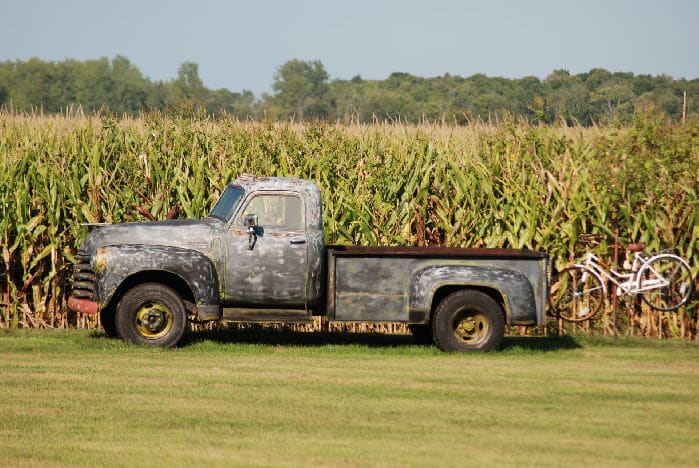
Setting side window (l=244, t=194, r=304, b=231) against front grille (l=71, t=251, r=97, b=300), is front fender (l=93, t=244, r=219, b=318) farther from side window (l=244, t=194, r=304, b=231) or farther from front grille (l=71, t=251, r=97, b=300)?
side window (l=244, t=194, r=304, b=231)

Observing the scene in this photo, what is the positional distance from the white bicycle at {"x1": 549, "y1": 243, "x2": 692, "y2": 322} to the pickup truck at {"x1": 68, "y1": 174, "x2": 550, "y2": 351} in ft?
8.43

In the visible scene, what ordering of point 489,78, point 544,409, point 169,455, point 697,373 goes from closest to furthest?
1. point 169,455
2. point 544,409
3. point 697,373
4. point 489,78

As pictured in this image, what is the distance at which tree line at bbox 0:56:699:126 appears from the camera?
45.8 metres

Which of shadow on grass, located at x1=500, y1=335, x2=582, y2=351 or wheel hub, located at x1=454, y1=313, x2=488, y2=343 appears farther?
shadow on grass, located at x1=500, y1=335, x2=582, y2=351

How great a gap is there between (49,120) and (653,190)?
33.2ft

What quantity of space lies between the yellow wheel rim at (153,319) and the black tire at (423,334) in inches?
137

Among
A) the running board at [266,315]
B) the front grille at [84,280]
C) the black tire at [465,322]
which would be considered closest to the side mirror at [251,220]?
the running board at [266,315]

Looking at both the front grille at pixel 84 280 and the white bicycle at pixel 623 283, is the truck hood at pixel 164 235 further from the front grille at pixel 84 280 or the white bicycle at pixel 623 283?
the white bicycle at pixel 623 283

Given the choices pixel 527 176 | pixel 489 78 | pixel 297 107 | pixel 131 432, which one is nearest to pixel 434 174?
pixel 527 176

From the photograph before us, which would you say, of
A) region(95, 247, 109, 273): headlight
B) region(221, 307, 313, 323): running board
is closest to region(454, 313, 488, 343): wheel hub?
region(221, 307, 313, 323): running board

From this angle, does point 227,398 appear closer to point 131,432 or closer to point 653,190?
point 131,432

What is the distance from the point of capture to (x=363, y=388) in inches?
454

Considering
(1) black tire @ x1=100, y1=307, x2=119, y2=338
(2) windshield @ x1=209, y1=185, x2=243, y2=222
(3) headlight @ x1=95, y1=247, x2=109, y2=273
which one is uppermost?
(2) windshield @ x1=209, y1=185, x2=243, y2=222

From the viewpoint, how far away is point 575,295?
55.0 ft
